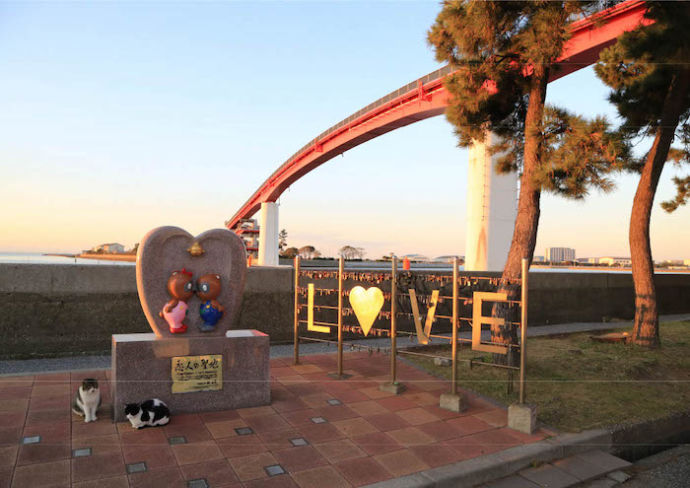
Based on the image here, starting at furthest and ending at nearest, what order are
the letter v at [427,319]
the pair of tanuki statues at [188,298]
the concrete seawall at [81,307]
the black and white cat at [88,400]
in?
the concrete seawall at [81,307], the letter v at [427,319], the pair of tanuki statues at [188,298], the black and white cat at [88,400]

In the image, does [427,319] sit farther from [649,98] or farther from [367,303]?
[649,98]

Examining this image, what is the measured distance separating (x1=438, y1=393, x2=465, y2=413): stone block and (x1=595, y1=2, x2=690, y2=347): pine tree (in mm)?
6541

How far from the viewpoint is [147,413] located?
213 inches

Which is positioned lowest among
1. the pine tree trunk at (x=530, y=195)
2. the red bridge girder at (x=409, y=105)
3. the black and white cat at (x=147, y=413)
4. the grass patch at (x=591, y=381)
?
the grass patch at (x=591, y=381)

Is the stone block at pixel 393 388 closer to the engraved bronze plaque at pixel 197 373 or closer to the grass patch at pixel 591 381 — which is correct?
the grass patch at pixel 591 381

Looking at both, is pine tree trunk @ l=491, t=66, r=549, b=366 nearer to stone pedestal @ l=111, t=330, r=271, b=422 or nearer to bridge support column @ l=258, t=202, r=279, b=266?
stone pedestal @ l=111, t=330, r=271, b=422

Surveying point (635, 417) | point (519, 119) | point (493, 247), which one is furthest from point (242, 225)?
Result: point (635, 417)

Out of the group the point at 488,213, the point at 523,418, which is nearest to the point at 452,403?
the point at 523,418

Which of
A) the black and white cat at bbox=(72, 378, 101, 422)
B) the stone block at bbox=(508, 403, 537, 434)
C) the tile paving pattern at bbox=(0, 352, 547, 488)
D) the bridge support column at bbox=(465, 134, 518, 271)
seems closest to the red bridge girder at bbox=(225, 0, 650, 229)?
the bridge support column at bbox=(465, 134, 518, 271)

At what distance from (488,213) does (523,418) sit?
13.0m

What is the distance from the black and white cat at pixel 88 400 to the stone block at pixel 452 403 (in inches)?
173

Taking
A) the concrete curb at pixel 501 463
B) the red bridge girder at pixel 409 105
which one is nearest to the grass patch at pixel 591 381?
the concrete curb at pixel 501 463

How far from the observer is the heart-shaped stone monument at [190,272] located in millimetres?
6059

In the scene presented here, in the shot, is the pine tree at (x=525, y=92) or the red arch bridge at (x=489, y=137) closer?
the pine tree at (x=525, y=92)
